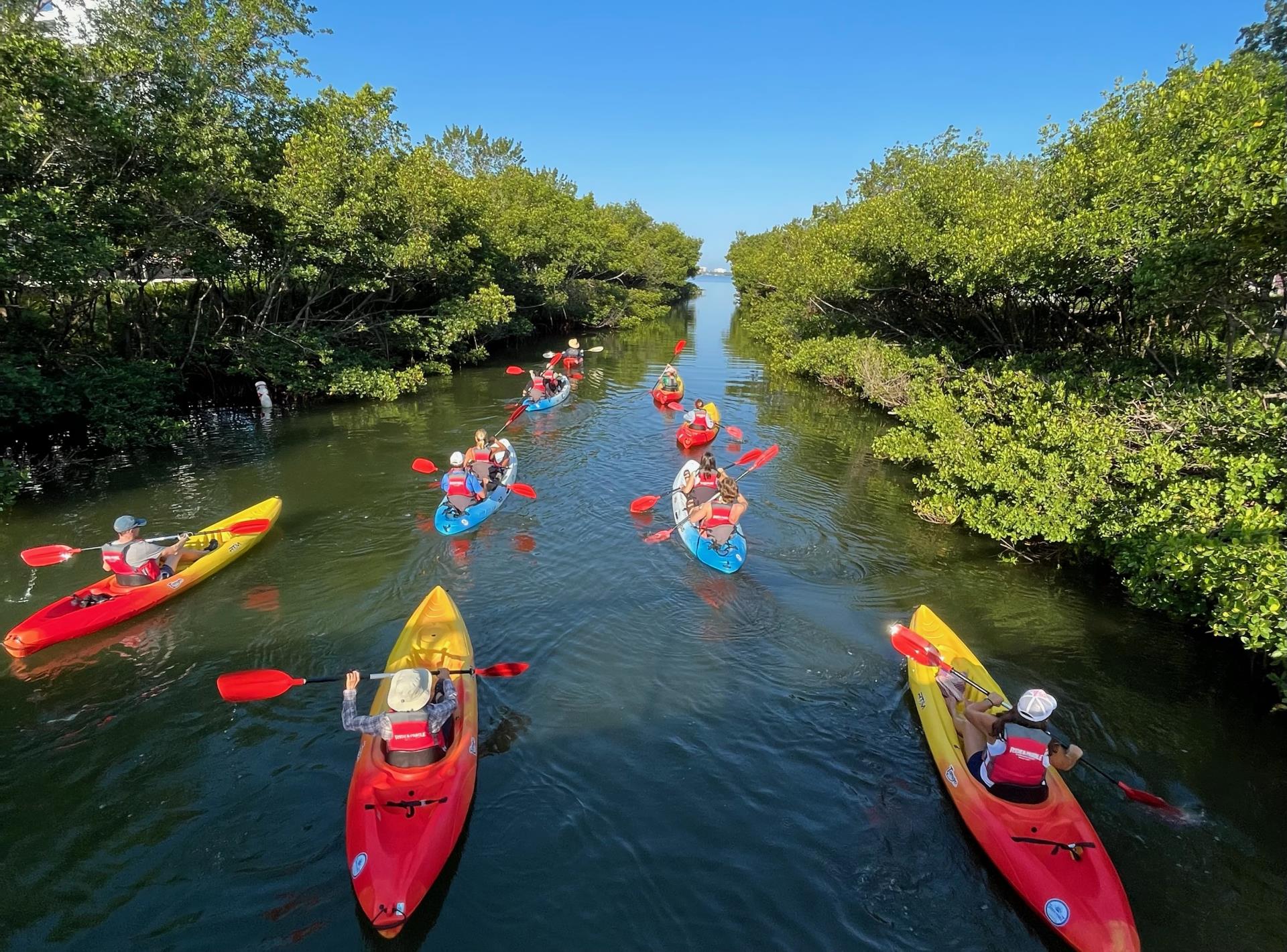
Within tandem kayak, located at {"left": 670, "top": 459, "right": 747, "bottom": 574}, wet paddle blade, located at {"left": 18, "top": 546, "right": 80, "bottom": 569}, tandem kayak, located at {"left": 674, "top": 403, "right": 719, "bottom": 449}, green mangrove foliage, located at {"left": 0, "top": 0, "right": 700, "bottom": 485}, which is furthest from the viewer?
tandem kayak, located at {"left": 674, "top": 403, "right": 719, "bottom": 449}

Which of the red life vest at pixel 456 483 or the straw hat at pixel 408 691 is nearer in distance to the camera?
the straw hat at pixel 408 691

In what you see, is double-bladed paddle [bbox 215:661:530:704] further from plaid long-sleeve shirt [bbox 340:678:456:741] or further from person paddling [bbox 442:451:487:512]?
person paddling [bbox 442:451:487:512]

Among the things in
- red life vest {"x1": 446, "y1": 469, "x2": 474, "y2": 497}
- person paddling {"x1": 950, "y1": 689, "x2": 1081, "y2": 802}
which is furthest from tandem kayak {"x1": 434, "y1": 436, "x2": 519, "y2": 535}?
person paddling {"x1": 950, "y1": 689, "x2": 1081, "y2": 802}

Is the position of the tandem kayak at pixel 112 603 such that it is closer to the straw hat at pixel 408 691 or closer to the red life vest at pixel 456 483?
the red life vest at pixel 456 483

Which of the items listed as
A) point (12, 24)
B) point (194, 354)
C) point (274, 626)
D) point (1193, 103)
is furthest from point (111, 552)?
point (1193, 103)

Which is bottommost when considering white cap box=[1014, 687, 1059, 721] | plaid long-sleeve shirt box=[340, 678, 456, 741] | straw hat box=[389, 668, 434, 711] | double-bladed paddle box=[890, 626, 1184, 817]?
double-bladed paddle box=[890, 626, 1184, 817]

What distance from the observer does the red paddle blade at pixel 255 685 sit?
638cm

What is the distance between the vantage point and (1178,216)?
27.4ft

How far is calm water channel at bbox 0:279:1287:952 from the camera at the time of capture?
5.05 m

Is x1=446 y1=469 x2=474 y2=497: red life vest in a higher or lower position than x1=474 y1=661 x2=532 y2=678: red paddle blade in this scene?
higher

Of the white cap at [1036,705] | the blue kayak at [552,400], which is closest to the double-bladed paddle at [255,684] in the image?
the white cap at [1036,705]

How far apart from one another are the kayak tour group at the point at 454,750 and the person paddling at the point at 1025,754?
0.01 m

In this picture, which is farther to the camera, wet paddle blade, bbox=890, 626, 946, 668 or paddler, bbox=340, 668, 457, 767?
wet paddle blade, bbox=890, 626, 946, 668

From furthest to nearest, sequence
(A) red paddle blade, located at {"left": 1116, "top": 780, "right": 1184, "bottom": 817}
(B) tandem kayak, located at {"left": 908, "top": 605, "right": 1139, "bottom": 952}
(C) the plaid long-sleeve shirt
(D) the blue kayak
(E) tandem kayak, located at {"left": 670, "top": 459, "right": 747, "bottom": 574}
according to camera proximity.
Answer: (D) the blue kayak
(E) tandem kayak, located at {"left": 670, "top": 459, "right": 747, "bottom": 574}
(A) red paddle blade, located at {"left": 1116, "top": 780, "right": 1184, "bottom": 817}
(C) the plaid long-sleeve shirt
(B) tandem kayak, located at {"left": 908, "top": 605, "right": 1139, "bottom": 952}
